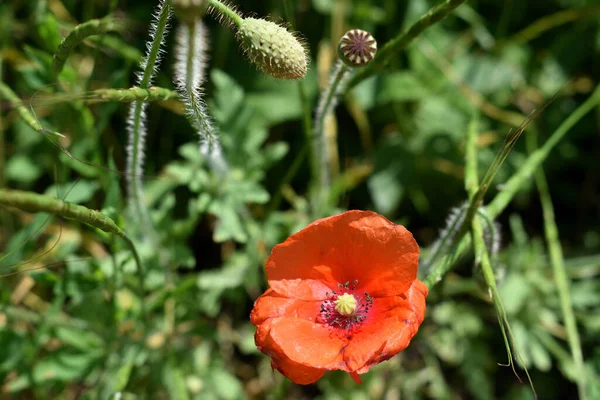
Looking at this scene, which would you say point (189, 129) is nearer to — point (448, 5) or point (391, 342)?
point (448, 5)

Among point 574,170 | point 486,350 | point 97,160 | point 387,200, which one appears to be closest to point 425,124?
point 387,200

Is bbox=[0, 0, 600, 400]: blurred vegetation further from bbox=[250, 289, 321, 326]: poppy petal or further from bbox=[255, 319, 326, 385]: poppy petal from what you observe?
bbox=[255, 319, 326, 385]: poppy petal

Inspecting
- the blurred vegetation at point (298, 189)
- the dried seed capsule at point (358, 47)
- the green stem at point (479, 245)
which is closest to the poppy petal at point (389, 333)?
the green stem at point (479, 245)

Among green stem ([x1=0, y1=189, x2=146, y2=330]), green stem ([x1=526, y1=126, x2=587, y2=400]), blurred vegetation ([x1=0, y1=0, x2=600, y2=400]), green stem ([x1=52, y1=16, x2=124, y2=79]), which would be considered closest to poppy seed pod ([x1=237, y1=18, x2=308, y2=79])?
green stem ([x1=52, y1=16, x2=124, y2=79])

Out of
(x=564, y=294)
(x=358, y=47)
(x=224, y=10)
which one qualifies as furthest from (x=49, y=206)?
(x=564, y=294)

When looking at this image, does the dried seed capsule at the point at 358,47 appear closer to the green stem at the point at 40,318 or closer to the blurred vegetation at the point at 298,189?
the blurred vegetation at the point at 298,189

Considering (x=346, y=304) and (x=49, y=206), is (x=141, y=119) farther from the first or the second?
(x=346, y=304)
